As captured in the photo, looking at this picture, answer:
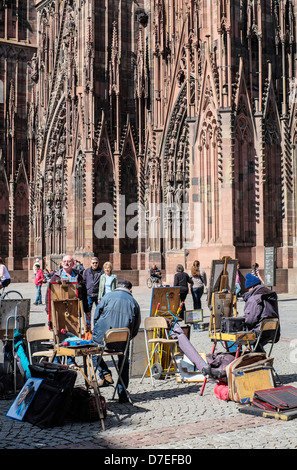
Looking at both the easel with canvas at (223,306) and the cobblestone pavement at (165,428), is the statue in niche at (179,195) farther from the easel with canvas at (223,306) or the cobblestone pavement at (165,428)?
the cobblestone pavement at (165,428)

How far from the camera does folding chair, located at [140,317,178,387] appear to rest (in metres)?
8.32

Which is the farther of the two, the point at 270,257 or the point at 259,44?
the point at 259,44

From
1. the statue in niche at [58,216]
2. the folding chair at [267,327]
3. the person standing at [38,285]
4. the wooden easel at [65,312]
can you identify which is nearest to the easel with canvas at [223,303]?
the folding chair at [267,327]

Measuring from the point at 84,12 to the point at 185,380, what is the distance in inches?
1026

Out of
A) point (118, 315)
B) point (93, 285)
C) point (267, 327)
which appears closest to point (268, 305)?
point (267, 327)

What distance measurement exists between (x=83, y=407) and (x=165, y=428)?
0.97 m

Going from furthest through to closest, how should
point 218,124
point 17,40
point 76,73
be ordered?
point 17,40 → point 76,73 → point 218,124

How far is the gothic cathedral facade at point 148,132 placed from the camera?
2162cm

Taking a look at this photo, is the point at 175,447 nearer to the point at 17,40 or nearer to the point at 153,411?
the point at 153,411

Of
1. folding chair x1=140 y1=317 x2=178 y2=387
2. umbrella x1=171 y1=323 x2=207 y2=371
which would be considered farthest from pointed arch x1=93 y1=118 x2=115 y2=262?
umbrella x1=171 y1=323 x2=207 y2=371

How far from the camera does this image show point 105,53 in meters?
30.2

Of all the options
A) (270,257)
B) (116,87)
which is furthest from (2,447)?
(116,87)

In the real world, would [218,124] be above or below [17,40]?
below

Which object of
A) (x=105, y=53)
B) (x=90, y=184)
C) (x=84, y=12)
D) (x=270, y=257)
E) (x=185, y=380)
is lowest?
(x=185, y=380)
